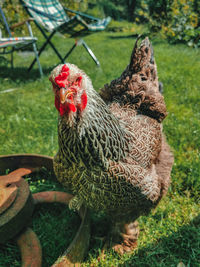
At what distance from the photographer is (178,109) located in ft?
10.2

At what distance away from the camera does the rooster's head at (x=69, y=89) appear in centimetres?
103

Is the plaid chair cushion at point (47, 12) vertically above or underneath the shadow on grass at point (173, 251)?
above

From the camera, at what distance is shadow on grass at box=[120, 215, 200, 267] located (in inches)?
58.2

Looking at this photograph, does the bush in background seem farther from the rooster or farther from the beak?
the beak

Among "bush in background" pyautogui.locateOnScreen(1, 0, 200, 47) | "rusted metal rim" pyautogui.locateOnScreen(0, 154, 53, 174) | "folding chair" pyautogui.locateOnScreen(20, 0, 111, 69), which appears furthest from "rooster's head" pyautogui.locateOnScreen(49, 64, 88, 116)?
"folding chair" pyautogui.locateOnScreen(20, 0, 111, 69)

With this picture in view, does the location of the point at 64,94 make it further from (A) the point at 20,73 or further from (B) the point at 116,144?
(A) the point at 20,73

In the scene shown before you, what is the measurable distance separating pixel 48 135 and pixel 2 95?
1695 mm

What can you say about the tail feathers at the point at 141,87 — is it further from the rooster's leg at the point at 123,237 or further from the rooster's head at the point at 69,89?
the rooster's leg at the point at 123,237

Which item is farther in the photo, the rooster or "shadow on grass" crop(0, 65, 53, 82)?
"shadow on grass" crop(0, 65, 53, 82)

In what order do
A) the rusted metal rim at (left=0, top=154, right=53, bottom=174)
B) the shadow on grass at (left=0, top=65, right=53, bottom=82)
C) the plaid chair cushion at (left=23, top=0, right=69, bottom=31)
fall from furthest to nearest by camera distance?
the plaid chair cushion at (left=23, top=0, right=69, bottom=31) < the shadow on grass at (left=0, top=65, right=53, bottom=82) < the rusted metal rim at (left=0, top=154, right=53, bottom=174)

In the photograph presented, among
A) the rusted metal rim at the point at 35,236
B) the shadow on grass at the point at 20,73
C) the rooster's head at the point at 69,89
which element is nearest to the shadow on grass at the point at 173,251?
the rusted metal rim at the point at 35,236

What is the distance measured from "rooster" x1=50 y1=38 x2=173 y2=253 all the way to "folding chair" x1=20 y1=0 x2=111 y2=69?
9.29 feet

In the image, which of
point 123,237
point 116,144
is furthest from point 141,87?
point 123,237

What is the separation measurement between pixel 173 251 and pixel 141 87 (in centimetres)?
128
